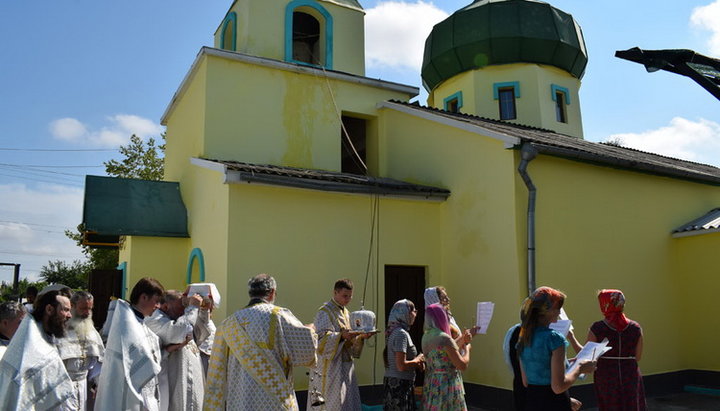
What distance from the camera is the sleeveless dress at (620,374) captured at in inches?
212

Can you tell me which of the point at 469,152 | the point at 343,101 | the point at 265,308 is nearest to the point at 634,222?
the point at 469,152

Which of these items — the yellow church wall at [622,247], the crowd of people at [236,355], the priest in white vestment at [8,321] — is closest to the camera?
the crowd of people at [236,355]

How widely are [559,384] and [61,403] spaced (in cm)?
345

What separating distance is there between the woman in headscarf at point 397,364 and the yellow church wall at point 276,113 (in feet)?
20.5

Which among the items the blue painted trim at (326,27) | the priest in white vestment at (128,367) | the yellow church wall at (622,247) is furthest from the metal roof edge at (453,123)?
the priest in white vestment at (128,367)

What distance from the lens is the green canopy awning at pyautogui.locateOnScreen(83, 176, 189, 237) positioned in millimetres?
9906

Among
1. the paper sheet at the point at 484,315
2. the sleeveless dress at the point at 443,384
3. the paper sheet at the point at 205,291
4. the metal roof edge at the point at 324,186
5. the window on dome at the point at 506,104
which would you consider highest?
the window on dome at the point at 506,104

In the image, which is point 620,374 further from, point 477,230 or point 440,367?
point 477,230

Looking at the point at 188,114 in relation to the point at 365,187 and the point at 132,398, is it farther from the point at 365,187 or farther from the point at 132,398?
the point at 132,398

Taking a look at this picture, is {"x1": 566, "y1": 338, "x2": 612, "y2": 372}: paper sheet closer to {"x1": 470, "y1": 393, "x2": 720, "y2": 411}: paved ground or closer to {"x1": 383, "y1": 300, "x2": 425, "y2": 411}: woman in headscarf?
{"x1": 383, "y1": 300, "x2": 425, "y2": 411}: woman in headscarf

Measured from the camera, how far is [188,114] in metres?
12.0

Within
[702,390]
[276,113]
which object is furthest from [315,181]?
[702,390]

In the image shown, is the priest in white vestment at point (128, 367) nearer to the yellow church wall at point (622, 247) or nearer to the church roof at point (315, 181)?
the church roof at point (315, 181)

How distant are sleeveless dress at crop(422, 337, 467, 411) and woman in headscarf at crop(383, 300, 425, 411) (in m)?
0.39
